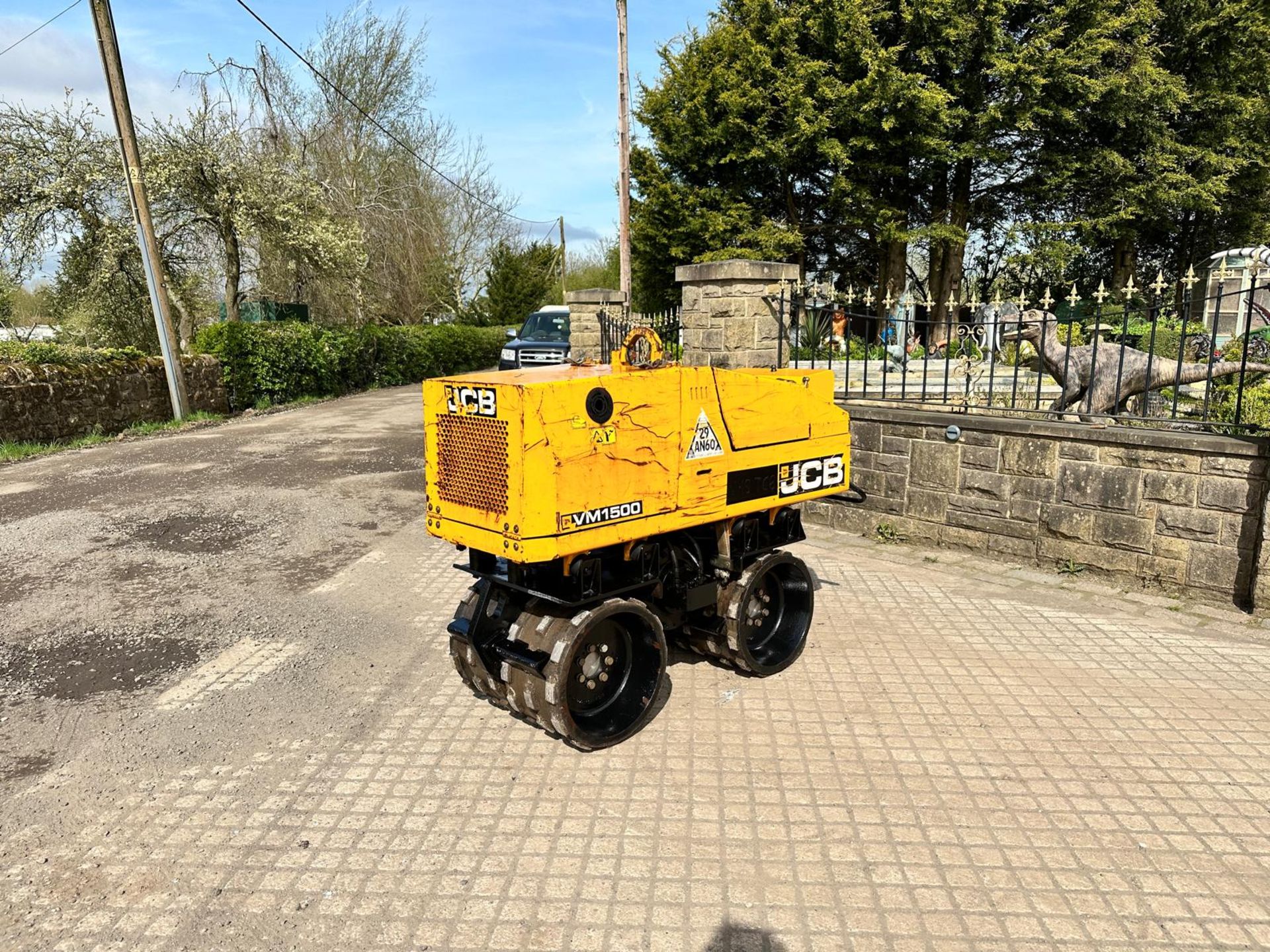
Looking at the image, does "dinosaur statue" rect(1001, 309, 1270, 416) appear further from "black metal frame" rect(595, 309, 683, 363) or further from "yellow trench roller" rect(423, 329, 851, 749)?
"black metal frame" rect(595, 309, 683, 363)

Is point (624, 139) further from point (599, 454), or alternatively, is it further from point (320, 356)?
point (599, 454)

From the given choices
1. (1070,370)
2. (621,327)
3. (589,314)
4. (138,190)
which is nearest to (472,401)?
(1070,370)

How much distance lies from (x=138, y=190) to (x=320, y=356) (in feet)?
17.0

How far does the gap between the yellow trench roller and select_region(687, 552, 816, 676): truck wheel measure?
2 centimetres

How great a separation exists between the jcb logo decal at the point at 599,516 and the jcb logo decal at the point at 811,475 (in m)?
1.12

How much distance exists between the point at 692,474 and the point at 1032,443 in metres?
3.89

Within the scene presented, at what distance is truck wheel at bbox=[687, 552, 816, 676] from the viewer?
4355mm

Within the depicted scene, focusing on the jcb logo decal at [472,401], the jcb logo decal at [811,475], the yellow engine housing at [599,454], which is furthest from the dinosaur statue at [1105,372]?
the jcb logo decal at [472,401]

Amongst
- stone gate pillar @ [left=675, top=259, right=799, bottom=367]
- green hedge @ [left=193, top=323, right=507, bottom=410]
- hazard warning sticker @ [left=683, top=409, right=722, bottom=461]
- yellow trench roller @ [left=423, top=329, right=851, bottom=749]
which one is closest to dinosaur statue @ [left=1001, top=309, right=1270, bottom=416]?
stone gate pillar @ [left=675, top=259, right=799, bottom=367]

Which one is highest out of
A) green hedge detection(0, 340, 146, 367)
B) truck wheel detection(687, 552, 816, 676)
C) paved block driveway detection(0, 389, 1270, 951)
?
green hedge detection(0, 340, 146, 367)

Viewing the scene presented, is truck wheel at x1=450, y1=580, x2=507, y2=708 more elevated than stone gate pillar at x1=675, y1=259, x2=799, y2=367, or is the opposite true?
stone gate pillar at x1=675, y1=259, x2=799, y2=367

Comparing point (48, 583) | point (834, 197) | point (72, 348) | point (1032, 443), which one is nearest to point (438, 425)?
point (48, 583)

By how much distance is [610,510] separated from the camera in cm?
343

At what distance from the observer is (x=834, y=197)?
20297 millimetres
